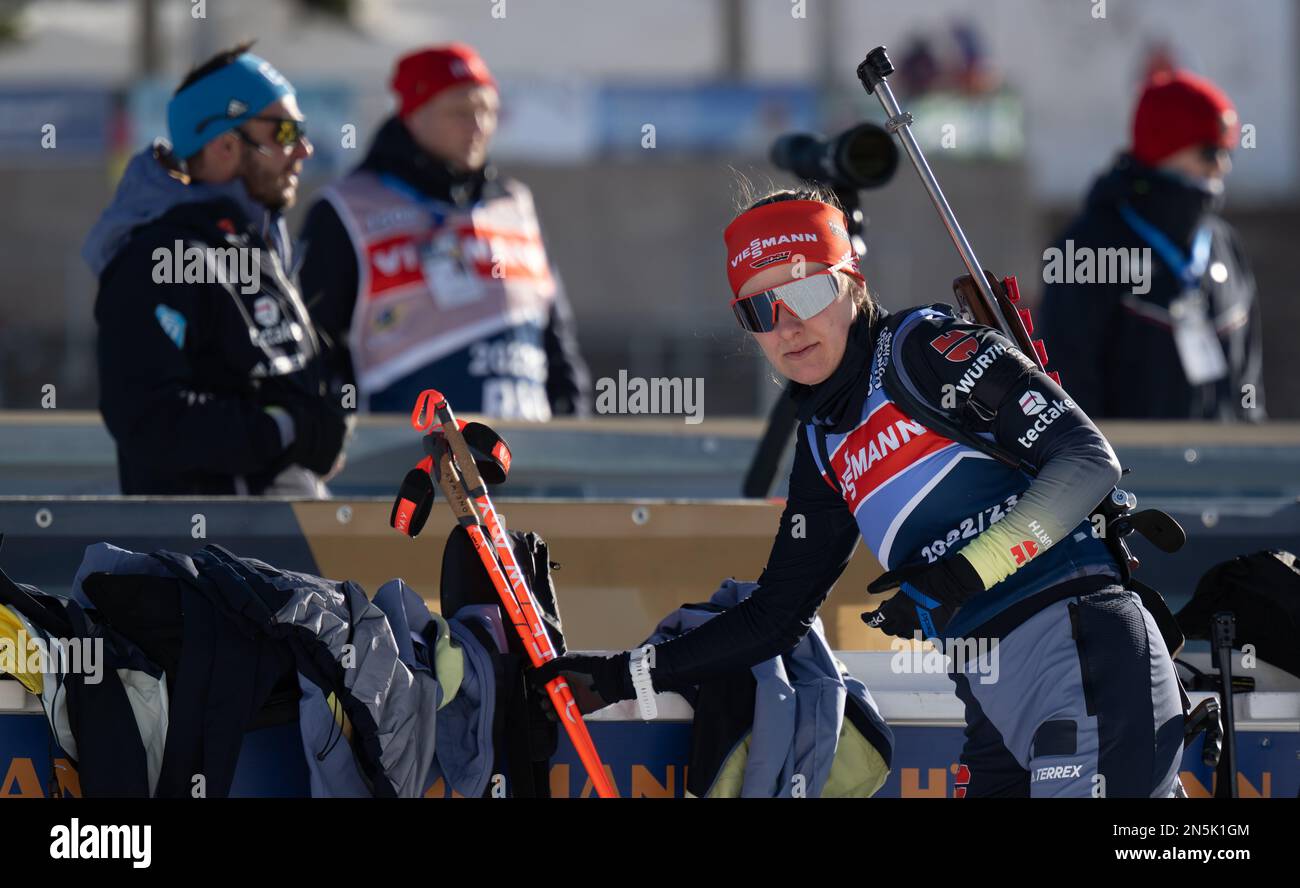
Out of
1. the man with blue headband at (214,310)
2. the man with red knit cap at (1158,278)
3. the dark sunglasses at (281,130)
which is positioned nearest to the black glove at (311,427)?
the man with blue headband at (214,310)

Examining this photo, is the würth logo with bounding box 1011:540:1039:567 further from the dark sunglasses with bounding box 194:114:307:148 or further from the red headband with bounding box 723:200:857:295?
the dark sunglasses with bounding box 194:114:307:148

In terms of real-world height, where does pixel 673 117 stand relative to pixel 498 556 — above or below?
above

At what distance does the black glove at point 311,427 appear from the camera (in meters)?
4.57

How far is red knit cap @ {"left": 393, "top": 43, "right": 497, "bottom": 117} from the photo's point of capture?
5754 millimetres

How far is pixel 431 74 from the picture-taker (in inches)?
228

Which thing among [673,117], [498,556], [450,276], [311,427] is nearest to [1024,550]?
[498,556]

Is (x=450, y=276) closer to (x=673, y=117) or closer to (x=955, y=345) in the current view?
(x=955, y=345)

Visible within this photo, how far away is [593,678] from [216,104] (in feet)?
6.56

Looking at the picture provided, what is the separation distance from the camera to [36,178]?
1973 centimetres

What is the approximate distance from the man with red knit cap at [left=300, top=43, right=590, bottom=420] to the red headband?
254cm

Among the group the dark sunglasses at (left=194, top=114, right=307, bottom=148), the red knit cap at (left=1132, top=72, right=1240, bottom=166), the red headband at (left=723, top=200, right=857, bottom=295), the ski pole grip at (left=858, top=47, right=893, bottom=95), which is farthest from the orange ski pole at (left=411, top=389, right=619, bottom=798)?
the red knit cap at (left=1132, top=72, right=1240, bottom=166)

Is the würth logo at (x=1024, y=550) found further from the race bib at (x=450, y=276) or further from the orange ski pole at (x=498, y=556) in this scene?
the race bib at (x=450, y=276)

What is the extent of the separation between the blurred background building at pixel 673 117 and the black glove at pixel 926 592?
33.9 feet
